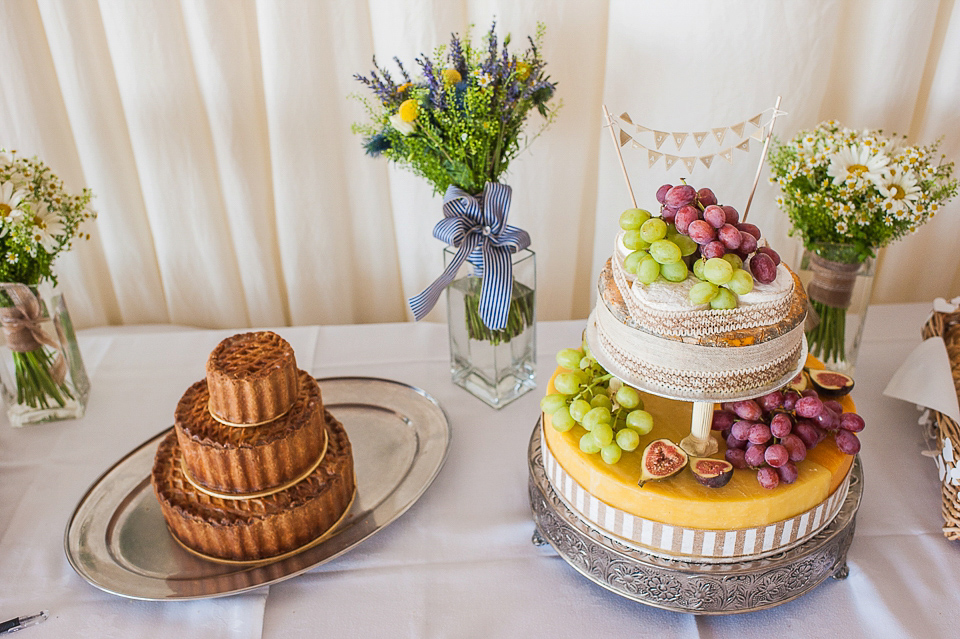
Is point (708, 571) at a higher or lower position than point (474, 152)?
lower

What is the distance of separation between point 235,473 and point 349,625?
242 millimetres

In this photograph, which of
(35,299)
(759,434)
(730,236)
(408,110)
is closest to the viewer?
(730,236)

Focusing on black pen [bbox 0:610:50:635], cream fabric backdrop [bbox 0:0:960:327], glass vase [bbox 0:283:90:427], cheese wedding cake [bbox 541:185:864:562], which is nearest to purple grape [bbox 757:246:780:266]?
cheese wedding cake [bbox 541:185:864:562]

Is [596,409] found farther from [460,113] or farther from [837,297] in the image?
[837,297]

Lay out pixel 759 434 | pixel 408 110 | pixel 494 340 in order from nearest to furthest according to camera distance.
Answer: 1. pixel 759 434
2. pixel 408 110
3. pixel 494 340

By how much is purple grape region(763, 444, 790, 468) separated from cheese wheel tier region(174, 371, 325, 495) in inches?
22.9

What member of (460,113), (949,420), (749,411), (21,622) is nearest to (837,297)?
(949,420)

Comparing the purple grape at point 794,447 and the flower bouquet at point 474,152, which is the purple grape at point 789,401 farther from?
the flower bouquet at point 474,152

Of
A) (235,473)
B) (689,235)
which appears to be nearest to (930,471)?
(689,235)

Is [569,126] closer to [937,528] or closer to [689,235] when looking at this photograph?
[689,235]

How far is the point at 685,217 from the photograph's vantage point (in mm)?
755

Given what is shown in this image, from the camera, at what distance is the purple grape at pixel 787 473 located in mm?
818

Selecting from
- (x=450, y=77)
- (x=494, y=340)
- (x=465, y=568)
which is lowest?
(x=465, y=568)

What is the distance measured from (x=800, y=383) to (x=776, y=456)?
0.66 feet
